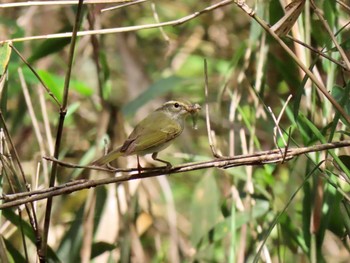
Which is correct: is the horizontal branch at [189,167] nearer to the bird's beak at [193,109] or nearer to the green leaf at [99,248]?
the bird's beak at [193,109]

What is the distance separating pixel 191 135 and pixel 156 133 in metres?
2.12

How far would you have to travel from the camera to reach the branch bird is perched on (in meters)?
1.82

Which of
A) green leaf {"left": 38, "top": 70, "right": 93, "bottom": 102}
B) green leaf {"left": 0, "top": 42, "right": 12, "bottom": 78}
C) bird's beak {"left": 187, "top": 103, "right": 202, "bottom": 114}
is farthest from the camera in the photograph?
green leaf {"left": 38, "top": 70, "right": 93, "bottom": 102}

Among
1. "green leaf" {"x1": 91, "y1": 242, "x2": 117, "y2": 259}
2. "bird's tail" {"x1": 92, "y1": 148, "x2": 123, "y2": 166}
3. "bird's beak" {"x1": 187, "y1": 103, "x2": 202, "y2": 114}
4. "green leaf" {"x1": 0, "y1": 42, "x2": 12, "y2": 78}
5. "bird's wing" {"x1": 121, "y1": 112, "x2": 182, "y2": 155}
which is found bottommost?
"green leaf" {"x1": 91, "y1": 242, "x2": 117, "y2": 259}

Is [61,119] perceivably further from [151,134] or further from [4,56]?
[151,134]

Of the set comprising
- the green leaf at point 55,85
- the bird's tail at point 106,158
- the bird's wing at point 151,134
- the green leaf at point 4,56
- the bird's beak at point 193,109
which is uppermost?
the green leaf at point 55,85

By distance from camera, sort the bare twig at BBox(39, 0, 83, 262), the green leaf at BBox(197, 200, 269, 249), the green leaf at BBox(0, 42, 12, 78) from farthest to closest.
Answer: the green leaf at BBox(197, 200, 269, 249) < the green leaf at BBox(0, 42, 12, 78) < the bare twig at BBox(39, 0, 83, 262)

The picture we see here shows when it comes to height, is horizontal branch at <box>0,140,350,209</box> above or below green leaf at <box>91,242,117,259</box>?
above

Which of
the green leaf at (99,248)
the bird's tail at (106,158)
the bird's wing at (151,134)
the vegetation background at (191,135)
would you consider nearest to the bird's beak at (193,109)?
the bird's wing at (151,134)

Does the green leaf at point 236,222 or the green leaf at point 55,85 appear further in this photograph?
the green leaf at point 55,85

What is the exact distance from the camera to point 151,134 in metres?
1.94

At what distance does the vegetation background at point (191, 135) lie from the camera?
2.16 metres

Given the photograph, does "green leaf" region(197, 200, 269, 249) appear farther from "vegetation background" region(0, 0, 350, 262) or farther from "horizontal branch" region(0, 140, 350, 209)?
"horizontal branch" region(0, 140, 350, 209)

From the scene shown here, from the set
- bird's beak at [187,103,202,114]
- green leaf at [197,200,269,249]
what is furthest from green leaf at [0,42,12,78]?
green leaf at [197,200,269,249]
